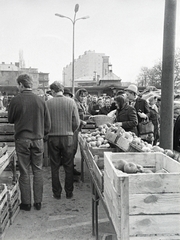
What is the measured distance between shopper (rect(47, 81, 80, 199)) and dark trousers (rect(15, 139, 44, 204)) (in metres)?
0.46

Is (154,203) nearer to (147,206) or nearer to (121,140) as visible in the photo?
(147,206)

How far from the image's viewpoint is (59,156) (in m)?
5.10

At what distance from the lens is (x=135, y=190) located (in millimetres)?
2225

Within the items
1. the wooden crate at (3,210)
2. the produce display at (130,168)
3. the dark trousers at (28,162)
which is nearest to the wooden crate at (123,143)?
the produce display at (130,168)

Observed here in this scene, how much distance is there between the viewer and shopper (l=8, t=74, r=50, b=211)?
14.2 feet

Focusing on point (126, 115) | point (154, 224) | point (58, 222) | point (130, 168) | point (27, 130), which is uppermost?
point (126, 115)

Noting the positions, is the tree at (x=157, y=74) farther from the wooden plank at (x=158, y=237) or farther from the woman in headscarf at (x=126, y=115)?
the wooden plank at (x=158, y=237)

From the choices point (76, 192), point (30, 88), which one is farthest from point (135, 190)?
point (76, 192)

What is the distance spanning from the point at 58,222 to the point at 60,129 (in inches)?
59.0

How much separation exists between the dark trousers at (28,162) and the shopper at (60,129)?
0.46 metres

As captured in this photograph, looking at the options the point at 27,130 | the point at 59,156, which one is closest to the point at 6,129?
the point at 59,156

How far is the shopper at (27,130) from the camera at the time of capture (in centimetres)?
433

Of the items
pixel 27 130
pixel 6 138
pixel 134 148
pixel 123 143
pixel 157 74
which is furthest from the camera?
pixel 157 74

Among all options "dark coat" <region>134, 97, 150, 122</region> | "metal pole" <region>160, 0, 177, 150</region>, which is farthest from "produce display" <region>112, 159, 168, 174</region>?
"dark coat" <region>134, 97, 150, 122</region>
